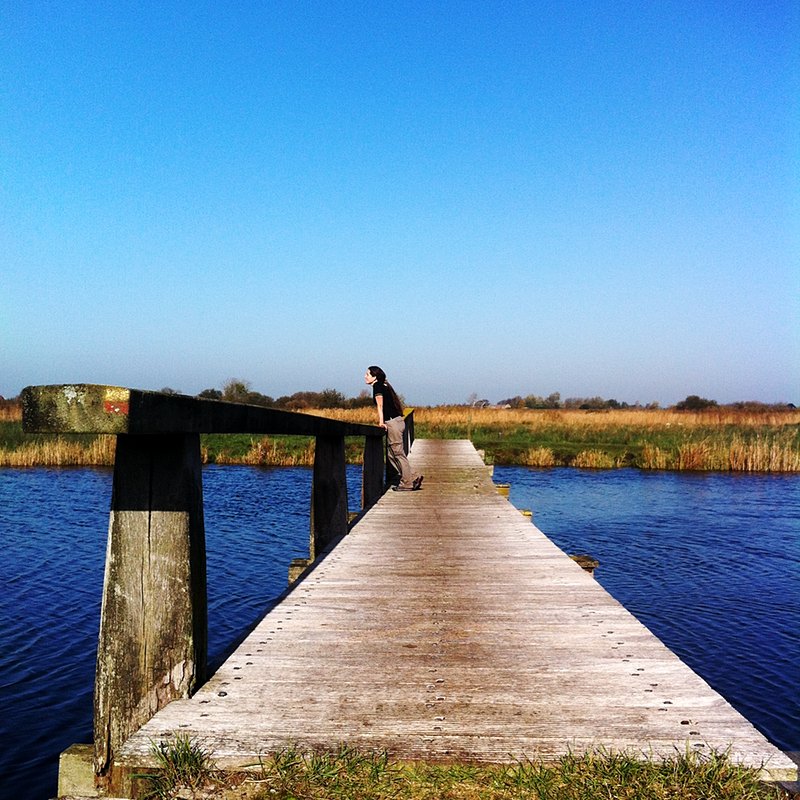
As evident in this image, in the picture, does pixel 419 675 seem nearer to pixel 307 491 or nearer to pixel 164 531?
pixel 164 531

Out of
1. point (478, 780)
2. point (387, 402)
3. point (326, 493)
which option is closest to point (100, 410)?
point (478, 780)

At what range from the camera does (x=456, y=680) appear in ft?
10.0

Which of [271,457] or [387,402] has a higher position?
[387,402]

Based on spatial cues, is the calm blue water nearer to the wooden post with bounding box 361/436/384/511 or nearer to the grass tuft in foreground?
the wooden post with bounding box 361/436/384/511

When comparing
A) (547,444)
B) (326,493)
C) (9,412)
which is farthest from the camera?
(9,412)

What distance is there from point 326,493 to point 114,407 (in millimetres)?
6152

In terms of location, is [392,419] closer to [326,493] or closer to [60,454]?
[326,493]

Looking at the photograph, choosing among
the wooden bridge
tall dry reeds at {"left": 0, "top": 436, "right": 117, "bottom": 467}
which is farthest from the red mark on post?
tall dry reeds at {"left": 0, "top": 436, "right": 117, "bottom": 467}

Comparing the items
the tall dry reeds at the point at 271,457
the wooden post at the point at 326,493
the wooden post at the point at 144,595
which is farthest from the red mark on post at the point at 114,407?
the tall dry reeds at the point at 271,457

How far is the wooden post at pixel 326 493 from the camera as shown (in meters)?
8.03

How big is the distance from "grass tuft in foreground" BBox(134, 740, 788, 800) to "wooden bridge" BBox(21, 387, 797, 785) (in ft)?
0.21

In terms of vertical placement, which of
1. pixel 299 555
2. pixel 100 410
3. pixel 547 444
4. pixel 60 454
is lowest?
pixel 299 555

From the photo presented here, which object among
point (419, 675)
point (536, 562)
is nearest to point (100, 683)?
point (419, 675)

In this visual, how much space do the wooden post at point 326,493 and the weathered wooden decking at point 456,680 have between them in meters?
2.78
